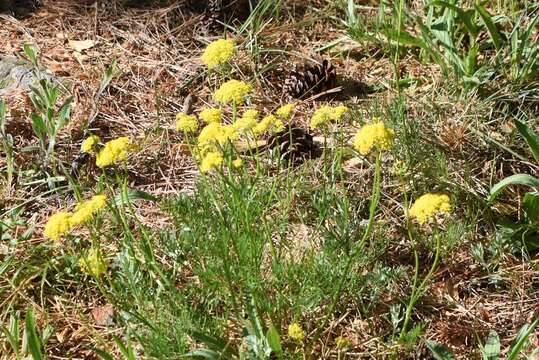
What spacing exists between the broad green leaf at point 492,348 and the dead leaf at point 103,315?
105 cm

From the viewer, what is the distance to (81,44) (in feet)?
11.3

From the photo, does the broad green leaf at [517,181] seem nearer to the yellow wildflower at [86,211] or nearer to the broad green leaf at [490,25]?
the broad green leaf at [490,25]

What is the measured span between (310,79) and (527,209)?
110cm

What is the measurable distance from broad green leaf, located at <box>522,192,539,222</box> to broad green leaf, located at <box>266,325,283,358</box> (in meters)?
0.99

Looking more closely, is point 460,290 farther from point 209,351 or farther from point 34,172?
point 34,172

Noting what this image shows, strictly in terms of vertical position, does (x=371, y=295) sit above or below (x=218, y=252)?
below

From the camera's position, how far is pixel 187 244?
84.7 inches

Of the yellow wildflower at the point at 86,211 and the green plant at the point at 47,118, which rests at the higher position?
Answer: the yellow wildflower at the point at 86,211

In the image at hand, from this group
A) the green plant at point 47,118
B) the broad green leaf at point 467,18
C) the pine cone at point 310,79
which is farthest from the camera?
the pine cone at point 310,79

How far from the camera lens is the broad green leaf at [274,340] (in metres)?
1.77

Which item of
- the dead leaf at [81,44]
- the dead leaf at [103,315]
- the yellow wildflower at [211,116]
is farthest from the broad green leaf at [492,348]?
the dead leaf at [81,44]

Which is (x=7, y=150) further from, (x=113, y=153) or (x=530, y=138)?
(x=530, y=138)

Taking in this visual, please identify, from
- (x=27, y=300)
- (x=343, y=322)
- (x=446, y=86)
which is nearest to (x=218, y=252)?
(x=343, y=322)

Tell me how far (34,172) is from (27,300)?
25.0 inches
